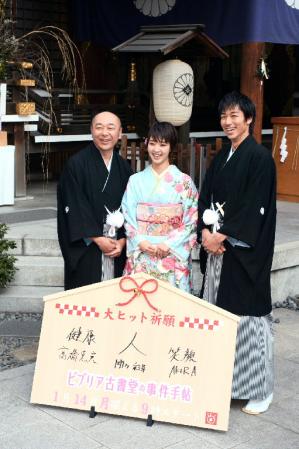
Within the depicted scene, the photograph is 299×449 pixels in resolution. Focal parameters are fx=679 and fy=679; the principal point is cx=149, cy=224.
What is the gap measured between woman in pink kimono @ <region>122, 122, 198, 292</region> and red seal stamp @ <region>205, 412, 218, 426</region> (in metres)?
0.90

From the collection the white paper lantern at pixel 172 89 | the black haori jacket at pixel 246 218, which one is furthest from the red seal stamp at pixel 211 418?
the white paper lantern at pixel 172 89

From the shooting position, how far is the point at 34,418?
4285 mm

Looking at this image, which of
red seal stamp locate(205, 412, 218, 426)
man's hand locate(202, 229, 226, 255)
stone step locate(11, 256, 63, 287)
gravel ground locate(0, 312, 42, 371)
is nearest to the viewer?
red seal stamp locate(205, 412, 218, 426)

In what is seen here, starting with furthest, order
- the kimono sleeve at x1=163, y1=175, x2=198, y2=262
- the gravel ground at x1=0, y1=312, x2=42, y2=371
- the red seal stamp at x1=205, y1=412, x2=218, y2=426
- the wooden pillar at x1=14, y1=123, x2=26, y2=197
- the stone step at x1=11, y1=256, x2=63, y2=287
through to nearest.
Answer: the wooden pillar at x1=14, y1=123, x2=26, y2=197, the stone step at x1=11, y1=256, x2=63, y2=287, the gravel ground at x1=0, y1=312, x2=42, y2=371, the kimono sleeve at x1=163, y1=175, x2=198, y2=262, the red seal stamp at x1=205, y1=412, x2=218, y2=426

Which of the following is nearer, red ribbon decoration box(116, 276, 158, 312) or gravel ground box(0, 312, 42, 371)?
red ribbon decoration box(116, 276, 158, 312)

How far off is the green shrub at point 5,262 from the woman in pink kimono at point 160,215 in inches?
84.8

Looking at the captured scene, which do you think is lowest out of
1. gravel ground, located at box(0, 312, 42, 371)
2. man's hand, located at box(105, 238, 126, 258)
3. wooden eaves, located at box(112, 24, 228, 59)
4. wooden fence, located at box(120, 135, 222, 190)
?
gravel ground, located at box(0, 312, 42, 371)

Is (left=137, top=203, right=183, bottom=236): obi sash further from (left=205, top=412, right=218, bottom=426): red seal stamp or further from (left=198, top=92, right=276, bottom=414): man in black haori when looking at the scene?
(left=205, top=412, right=218, bottom=426): red seal stamp

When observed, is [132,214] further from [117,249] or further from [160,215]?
[117,249]

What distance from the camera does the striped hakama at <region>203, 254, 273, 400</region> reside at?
4.48 meters

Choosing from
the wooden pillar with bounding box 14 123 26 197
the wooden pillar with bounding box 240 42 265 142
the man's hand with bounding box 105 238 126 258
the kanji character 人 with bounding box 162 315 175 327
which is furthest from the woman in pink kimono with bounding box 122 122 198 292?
the wooden pillar with bounding box 240 42 265 142

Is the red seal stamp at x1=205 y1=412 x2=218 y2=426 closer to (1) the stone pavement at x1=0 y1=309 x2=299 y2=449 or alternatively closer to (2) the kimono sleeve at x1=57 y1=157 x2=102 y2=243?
(1) the stone pavement at x1=0 y1=309 x2=299 y2=449

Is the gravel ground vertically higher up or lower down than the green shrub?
lower down

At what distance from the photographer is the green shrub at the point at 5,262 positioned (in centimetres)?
639
